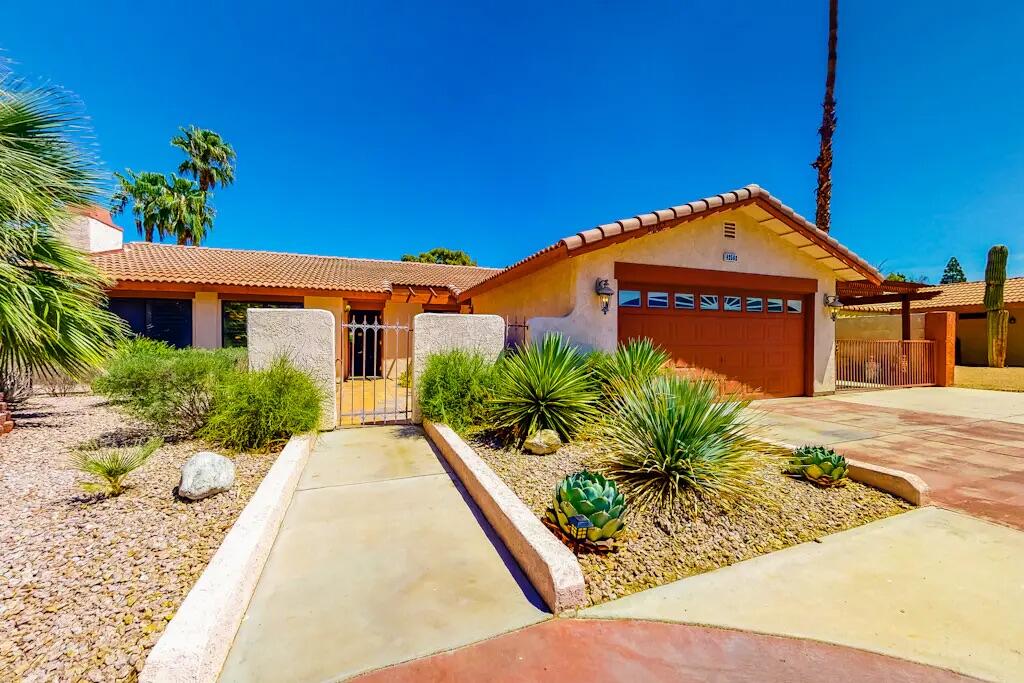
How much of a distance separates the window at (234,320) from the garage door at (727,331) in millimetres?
11687

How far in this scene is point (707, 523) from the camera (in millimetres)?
3910

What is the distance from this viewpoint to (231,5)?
10961 millimetres

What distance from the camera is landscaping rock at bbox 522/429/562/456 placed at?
582 cm

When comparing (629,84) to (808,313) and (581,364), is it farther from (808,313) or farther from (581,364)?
(581,364)

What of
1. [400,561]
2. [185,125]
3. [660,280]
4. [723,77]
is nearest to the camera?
[400,561]

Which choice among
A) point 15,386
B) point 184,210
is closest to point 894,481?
point 15,386

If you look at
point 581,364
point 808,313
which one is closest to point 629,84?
point 808,313

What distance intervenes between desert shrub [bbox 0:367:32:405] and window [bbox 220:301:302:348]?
16.9ft

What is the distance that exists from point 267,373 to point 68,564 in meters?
3.46

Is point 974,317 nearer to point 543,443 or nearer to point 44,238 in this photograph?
point 543,443

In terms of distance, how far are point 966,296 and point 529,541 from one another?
106 feet

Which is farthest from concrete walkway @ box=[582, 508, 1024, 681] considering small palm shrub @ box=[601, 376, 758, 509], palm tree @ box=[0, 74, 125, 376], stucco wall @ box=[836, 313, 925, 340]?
stucco wall @ box=[836, 313, 925, 340]

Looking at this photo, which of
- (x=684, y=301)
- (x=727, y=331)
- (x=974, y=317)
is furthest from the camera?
(x=974, y=317)

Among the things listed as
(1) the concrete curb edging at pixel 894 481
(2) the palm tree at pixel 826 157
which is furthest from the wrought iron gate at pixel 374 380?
(2) the palm tree at pixel 826 157
